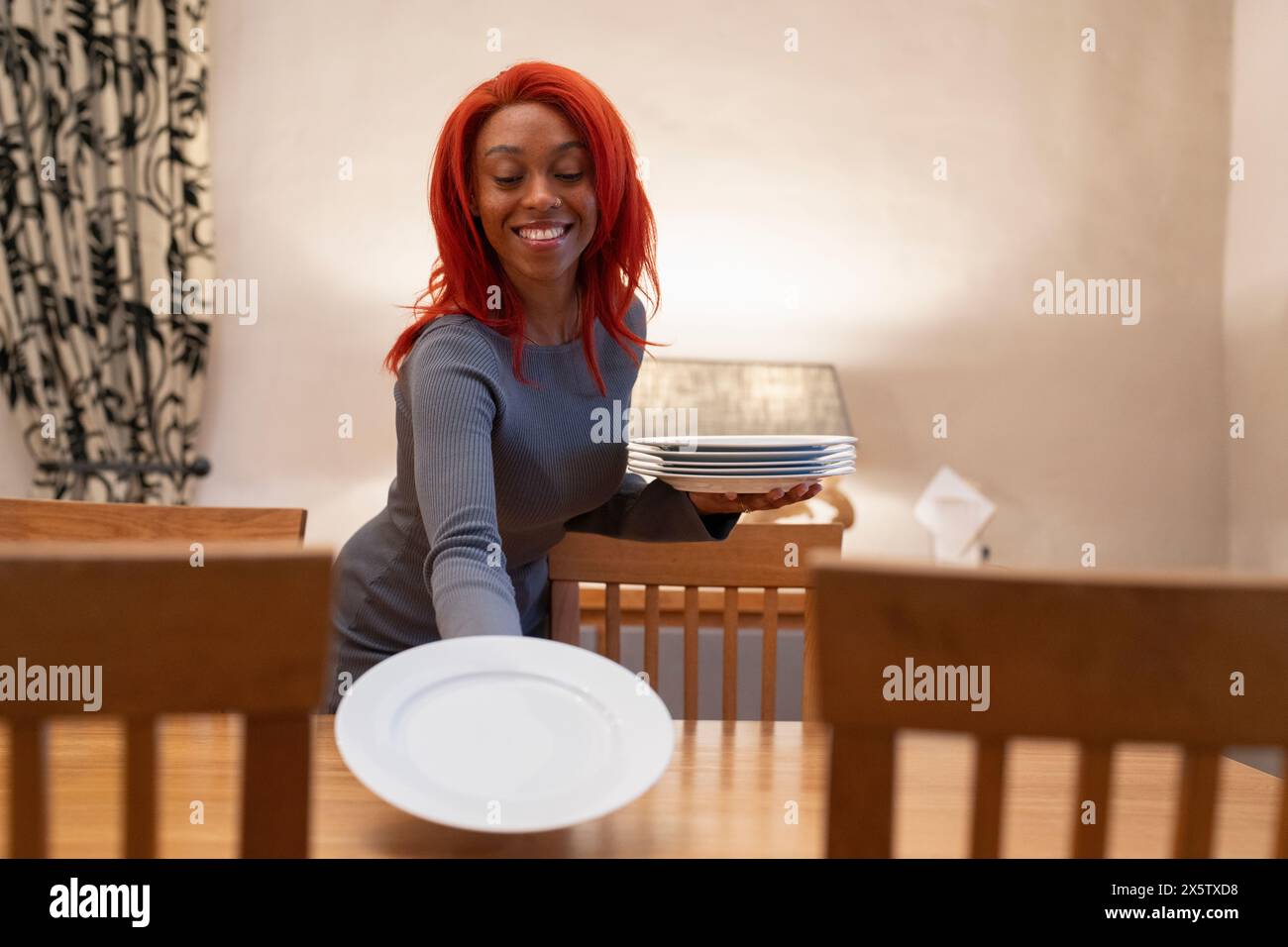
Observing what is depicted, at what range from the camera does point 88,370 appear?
2660 mm

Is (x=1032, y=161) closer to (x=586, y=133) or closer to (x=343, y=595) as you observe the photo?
(x=586, y=133)

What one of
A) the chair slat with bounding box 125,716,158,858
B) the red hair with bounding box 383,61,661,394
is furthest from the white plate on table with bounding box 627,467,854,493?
the chair slat with bounding box 125,716,158,858

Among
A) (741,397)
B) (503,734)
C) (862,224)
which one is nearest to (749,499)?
(503,734)

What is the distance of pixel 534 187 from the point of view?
1165 mm

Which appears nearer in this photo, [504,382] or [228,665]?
[228,665]

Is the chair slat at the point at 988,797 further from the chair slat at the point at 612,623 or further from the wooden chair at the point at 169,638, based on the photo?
the chair slat at the point at 612,623

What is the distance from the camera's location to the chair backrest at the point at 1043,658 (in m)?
0.47

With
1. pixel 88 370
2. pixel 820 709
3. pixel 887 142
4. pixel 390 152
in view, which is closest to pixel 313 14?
pixel 390 152

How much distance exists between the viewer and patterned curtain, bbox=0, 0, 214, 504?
261 centimetres

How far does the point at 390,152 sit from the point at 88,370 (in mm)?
986

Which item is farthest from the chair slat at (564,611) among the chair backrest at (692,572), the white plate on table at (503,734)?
the white plate on table at (503,734)

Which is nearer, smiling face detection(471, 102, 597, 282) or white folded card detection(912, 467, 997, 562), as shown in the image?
smiling face detection(471, 102, 597, 282)

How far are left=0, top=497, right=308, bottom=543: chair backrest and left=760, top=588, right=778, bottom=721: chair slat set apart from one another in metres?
0.66

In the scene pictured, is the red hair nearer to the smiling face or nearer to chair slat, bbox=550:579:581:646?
the smiling face
